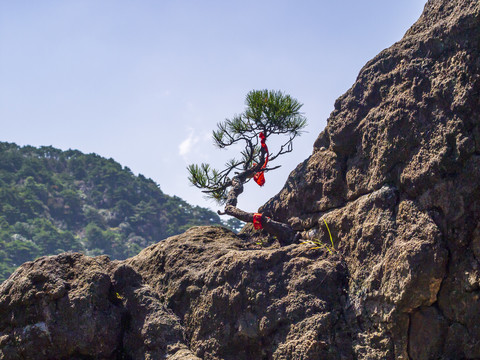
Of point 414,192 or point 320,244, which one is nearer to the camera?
point 414,192

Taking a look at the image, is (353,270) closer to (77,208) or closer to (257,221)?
(257,221)

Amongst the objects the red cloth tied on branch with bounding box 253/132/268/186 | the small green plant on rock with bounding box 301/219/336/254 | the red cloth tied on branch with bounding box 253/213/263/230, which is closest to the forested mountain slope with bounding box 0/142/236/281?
the red cloth tied on branch with bounding box 253/132/268/186

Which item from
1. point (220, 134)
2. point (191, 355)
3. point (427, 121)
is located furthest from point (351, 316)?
point (220, 134)

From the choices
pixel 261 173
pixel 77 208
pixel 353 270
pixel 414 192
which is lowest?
pixel 353 270

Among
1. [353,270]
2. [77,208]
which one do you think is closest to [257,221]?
[353,270]

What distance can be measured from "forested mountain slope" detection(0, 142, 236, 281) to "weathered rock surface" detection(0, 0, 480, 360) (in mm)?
44643

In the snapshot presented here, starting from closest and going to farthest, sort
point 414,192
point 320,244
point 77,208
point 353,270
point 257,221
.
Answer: point 414,192 < point 353,270 < point 320,244 < point 257,221 < point 77,208

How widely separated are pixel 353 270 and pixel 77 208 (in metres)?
59.7

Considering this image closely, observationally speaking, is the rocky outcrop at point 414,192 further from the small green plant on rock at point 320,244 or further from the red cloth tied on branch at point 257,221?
the red cloth tied on branch at point 257,221

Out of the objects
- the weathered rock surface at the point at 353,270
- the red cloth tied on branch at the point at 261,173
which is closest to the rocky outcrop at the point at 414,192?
the weathered rock surface at the point at 353,270

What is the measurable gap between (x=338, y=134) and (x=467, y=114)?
1.36 meters

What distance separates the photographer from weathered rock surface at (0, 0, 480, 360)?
12.4ft

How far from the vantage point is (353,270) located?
14.5ft

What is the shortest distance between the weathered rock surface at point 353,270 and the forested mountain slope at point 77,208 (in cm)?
4464
